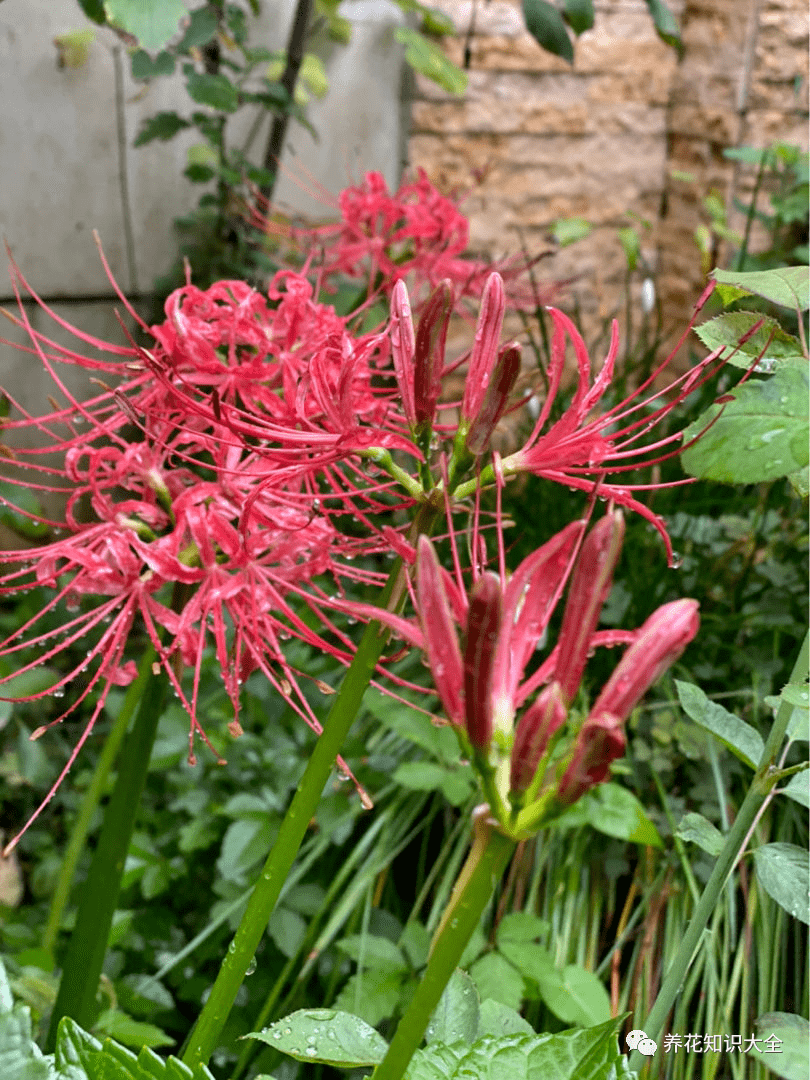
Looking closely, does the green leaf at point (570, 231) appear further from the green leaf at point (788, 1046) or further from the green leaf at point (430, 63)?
the green leaf at point (788, 1046)

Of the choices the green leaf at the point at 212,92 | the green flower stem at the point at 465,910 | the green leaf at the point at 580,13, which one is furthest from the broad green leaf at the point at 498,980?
the green leaf at the point at 212,92

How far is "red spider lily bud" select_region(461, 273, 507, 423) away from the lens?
17.1 inches

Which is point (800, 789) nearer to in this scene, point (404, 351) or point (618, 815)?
point (404, 351)

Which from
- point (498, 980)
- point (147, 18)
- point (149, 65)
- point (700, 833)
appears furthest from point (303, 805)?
point (149, 65)

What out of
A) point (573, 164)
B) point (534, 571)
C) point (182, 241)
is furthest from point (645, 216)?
point (534, 571)

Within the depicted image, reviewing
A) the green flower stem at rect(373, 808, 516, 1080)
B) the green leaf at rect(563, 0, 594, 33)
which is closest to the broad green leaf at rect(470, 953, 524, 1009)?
the green flower stem at rect(373, 808, 516, 1080)

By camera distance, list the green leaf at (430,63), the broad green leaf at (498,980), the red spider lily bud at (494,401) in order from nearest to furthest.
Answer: the red spider lily bud at (494,401) < the broad green leaf at (498,980) < the green leaf at (430,63)

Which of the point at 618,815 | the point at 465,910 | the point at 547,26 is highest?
the point at 547,26

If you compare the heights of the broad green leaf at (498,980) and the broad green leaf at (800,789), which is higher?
the broad green leaf at (800,789)

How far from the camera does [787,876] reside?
515mm

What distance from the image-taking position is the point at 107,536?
0.58 metres

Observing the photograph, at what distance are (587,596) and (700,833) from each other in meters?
0.29

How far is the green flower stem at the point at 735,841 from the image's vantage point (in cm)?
50

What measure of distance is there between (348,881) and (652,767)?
16.2 inches
